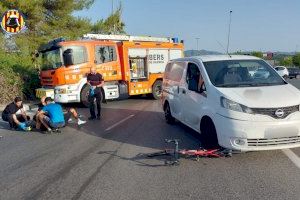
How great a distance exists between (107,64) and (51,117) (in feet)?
19.0

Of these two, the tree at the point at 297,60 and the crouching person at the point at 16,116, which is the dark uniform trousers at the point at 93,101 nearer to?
the crouching person at the point at 16,116

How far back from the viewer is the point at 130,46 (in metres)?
15.0

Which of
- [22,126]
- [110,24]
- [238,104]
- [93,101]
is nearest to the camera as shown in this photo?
[238,104]

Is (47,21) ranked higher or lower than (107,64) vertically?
higher

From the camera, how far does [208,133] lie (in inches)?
247

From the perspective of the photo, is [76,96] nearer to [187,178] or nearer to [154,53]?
[154,53]

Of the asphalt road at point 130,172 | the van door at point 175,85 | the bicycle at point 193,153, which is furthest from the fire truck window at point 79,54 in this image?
the bicycle at point 193,153

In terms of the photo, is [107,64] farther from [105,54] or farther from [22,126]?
[22,126]

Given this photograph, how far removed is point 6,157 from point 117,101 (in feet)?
30.8

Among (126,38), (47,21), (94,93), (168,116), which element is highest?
(47,21)

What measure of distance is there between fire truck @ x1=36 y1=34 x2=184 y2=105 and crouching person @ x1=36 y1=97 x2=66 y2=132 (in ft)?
13.7

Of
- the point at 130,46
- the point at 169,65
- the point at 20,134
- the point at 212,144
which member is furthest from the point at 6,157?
the point at 130,46

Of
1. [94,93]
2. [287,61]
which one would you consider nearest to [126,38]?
[94,93]

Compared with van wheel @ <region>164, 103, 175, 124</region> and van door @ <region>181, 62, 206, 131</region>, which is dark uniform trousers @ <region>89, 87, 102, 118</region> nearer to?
van wheel @ <region>164, 103, 175, 124</region>
